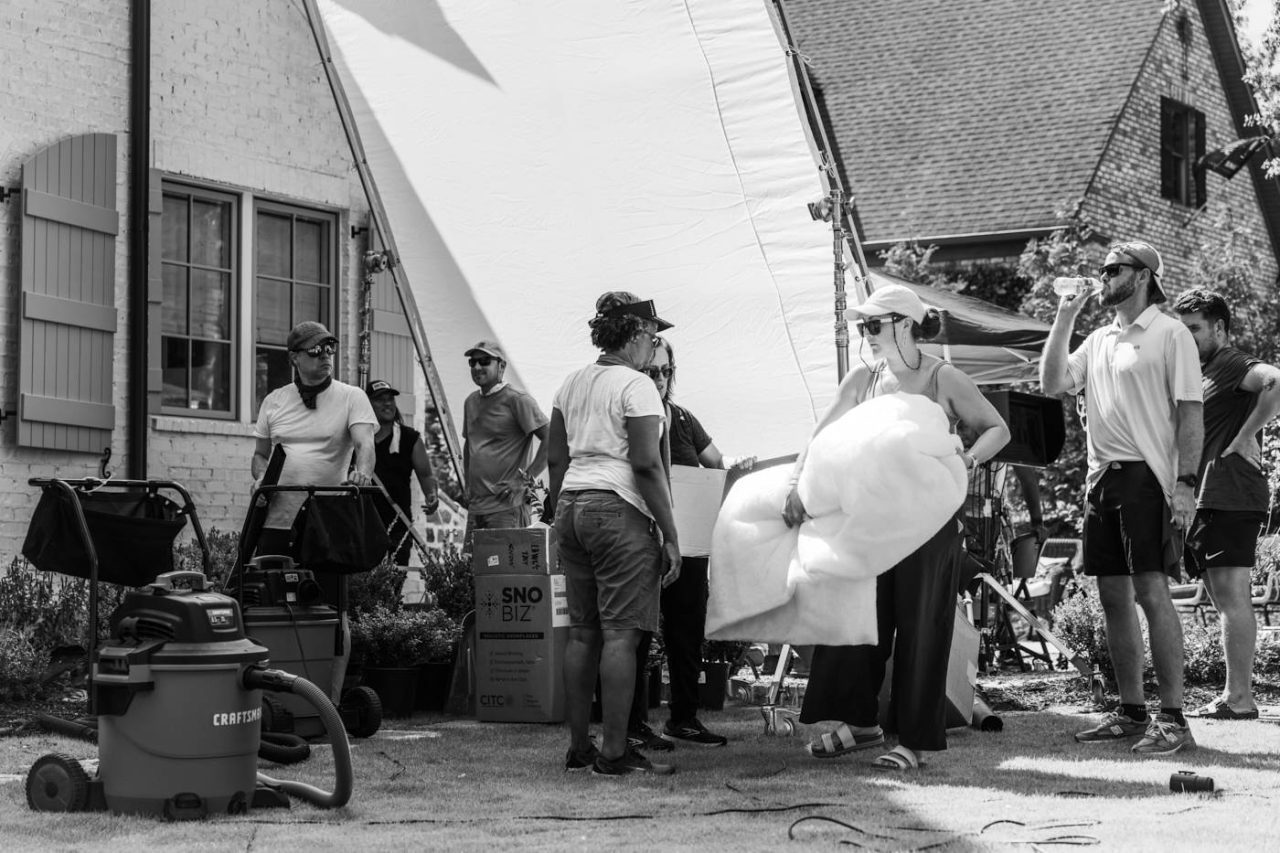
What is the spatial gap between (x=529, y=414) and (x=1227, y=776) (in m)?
Answer: 4.11

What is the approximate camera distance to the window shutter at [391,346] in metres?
11.2

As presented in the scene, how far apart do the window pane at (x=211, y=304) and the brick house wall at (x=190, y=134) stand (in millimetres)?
107

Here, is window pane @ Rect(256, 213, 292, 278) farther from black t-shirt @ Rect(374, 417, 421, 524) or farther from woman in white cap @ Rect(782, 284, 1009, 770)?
woman in white cap @ Rect(782, 284, 1009, 770)

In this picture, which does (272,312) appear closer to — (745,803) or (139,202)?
(139,202)

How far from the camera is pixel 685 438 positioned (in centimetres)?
741

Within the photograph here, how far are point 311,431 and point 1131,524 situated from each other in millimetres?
3515

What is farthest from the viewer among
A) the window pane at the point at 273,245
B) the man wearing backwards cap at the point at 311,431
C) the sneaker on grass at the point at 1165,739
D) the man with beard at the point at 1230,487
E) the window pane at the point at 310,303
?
the window pane at the point at 310,303

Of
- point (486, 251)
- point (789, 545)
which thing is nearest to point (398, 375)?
point (486, 251)

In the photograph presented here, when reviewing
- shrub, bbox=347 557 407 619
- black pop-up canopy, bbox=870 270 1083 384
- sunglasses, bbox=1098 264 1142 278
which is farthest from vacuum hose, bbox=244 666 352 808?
black pop-up canopy, bbox=870 270 1083 384

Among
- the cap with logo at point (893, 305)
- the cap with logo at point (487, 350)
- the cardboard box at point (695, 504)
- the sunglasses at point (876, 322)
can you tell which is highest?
the cap with logo at point (487, 350)

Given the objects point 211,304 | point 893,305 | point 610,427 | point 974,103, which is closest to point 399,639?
point 610,427

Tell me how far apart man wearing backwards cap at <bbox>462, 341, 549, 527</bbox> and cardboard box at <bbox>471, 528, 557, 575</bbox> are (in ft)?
2.70

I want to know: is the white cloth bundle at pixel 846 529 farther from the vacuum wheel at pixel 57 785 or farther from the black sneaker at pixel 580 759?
the vacuum wheel at pixel 57 785

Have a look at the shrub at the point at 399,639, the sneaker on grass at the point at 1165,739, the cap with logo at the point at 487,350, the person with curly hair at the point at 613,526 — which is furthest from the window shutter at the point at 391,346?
the sneaker on grass at the point at 1165,739
